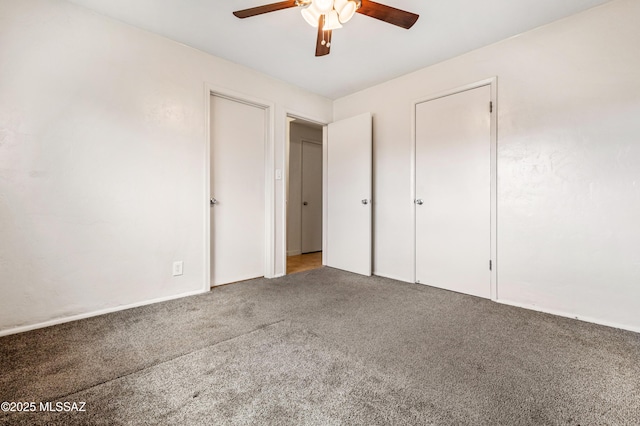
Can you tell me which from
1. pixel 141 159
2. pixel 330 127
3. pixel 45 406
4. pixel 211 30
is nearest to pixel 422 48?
pixel 330 127

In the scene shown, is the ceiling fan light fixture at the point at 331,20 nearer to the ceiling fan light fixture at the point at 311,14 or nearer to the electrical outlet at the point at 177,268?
the ceiling fan light fixture at the point at 311,14

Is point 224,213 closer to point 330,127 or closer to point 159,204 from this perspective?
point 159,204

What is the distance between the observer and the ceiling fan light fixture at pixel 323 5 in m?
1.61

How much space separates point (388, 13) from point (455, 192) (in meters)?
1.79

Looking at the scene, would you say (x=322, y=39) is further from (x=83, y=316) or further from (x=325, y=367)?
(x=83, y=316)

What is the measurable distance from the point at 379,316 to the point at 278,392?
112 centimetres

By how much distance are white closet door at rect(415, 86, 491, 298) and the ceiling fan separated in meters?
1.34

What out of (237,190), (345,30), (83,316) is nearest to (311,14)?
(345,30)

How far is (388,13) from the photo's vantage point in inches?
66.6

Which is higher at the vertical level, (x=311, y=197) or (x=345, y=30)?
(x=345, y=30)

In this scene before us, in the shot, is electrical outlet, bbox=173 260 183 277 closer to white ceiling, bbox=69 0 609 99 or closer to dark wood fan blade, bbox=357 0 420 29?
white ceiling, bbox=69 0 609 99

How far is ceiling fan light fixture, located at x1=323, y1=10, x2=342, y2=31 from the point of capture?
1.73 meters

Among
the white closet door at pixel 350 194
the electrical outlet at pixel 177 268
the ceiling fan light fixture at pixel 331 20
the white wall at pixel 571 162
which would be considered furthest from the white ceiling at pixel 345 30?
the electrical outlet at pixel 177 268

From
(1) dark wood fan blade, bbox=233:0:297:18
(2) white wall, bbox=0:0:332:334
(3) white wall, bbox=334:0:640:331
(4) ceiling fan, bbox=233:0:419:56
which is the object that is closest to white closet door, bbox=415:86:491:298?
(3) white wall, bbox=334:0:640:331
